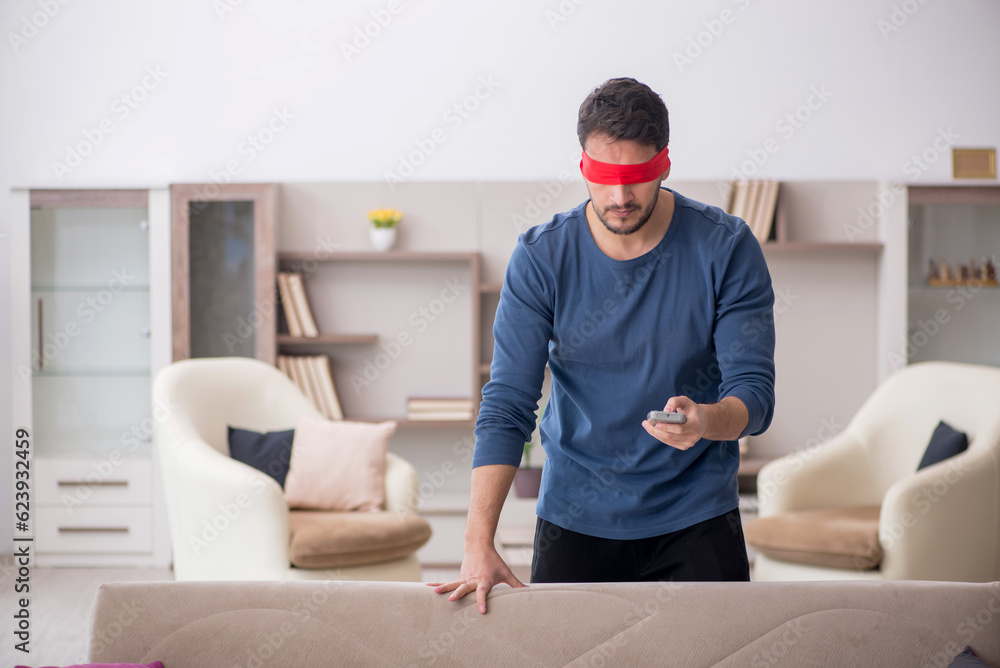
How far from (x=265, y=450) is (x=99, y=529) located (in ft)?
4.06

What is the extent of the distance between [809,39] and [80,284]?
3.70 metres

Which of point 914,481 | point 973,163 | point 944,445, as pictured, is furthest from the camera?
point 973,163

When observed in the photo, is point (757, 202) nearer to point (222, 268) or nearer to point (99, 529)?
point (222, 268)

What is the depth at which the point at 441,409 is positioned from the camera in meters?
3.95

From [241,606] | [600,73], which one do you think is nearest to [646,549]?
[241,606]

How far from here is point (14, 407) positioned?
3.90m

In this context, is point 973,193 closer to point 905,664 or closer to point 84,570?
point 905,664

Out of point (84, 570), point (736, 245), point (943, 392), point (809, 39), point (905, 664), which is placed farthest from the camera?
point (809, 39)

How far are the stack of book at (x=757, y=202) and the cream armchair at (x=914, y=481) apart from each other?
965 millimetres

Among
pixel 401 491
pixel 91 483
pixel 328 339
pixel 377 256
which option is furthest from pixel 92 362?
pixel 401 491

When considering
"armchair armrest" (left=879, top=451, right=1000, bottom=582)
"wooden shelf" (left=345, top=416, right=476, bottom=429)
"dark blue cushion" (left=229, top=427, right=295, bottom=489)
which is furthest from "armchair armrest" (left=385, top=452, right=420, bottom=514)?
"armchair armrest" (left=879, top=451, right=1000, bottom=582)

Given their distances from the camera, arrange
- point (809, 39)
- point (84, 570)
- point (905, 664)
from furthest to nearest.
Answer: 1. point (809, 39)
2. point (84, 570)
3. point (905, 664)

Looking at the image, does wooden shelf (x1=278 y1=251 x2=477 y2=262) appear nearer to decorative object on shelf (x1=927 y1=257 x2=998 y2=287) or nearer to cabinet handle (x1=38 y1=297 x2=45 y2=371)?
cabinet handle (x1=38 y1=297 x2=45 y2=371)

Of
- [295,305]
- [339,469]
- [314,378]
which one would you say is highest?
[295,305]
